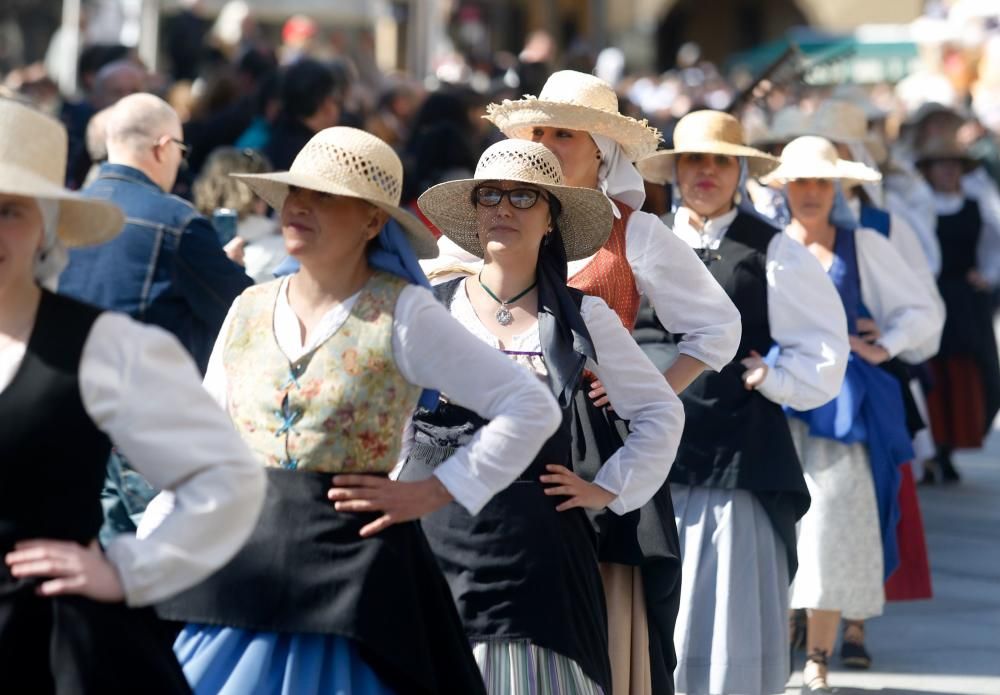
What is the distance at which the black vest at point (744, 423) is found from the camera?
589 cm

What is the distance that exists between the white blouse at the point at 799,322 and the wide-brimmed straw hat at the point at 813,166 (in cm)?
92

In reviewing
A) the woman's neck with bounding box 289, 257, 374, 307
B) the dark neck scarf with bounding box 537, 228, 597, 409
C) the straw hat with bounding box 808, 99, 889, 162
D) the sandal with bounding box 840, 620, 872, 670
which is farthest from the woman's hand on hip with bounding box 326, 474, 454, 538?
the straw hat with bounding box 808, 99, 889, 162

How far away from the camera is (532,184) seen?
4520mm

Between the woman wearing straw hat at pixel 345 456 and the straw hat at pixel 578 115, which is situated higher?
the straw hat at pixel 578 115

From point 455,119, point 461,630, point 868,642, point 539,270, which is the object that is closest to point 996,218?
point 455,119

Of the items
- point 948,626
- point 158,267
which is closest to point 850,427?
point 948,626

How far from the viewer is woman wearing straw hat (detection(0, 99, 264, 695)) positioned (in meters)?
2.93

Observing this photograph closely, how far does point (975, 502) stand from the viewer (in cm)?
1098

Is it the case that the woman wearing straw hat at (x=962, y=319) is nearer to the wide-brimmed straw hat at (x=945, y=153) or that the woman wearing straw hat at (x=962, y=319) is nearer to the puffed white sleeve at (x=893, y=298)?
the wide-brimmed straw hat at (x=945, y=153)

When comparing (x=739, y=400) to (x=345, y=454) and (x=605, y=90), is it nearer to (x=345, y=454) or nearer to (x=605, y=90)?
(x=605, y=90)

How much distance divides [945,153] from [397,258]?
27.5 feet

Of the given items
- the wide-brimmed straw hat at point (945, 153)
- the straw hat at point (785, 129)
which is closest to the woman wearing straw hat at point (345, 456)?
the straw hat at point (785, 129)

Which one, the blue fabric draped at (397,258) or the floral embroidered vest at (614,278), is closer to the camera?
the blue fabric draped at (397,258)

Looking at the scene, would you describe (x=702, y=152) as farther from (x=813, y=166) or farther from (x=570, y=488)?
(x=570, y=488)
